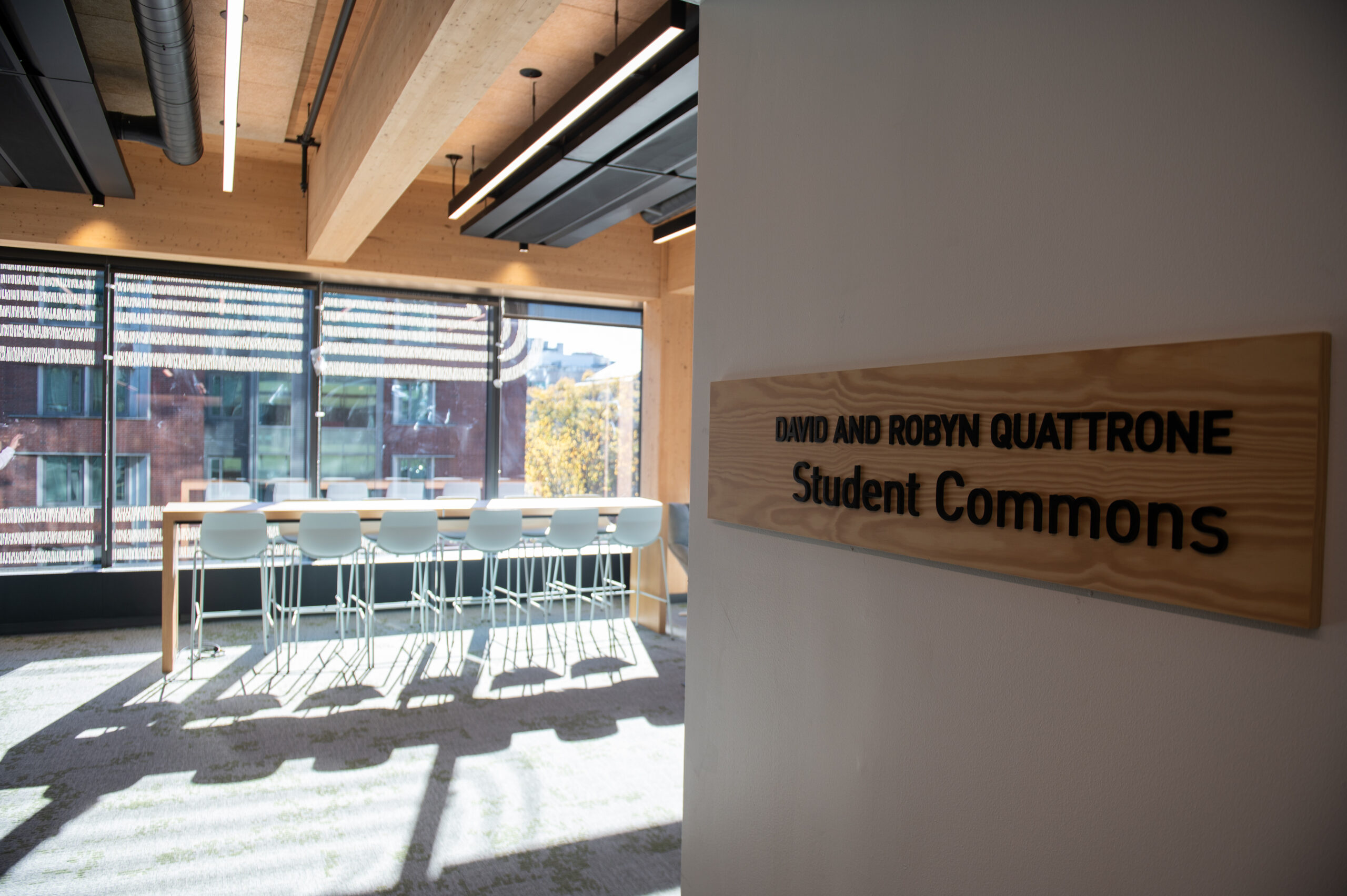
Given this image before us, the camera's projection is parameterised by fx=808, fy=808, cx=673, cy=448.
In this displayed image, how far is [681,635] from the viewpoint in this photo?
639cm

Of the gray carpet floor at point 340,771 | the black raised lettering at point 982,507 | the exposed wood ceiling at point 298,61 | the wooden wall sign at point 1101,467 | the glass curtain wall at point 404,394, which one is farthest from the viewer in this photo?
the glass curtain wall at point 404,394

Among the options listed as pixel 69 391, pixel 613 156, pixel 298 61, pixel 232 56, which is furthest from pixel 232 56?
pixel 69 391

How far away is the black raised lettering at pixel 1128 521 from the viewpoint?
1.14m

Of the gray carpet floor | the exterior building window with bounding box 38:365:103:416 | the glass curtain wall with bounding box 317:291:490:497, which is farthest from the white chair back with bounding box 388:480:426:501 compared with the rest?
the exterior building window with bounding box 38:365:103:416

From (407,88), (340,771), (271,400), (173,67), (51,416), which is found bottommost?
(340,771)

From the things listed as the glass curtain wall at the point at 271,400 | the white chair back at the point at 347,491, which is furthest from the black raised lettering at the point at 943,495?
the glass curtain wall at the point at 271,400

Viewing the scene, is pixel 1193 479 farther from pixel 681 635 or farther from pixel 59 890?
pixel 681 635

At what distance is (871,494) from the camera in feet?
5.14

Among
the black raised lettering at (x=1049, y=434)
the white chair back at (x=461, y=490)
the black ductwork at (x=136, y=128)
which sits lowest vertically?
the white chair back at (x=461, y=490)

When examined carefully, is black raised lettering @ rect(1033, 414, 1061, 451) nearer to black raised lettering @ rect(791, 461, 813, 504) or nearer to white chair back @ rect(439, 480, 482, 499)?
black raised lettering @ rect(791, 461, 813, 504)

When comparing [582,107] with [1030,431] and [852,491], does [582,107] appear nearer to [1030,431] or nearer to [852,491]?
[852,491]

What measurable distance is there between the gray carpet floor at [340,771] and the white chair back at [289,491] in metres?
1.40

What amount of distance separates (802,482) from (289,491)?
6.02 m

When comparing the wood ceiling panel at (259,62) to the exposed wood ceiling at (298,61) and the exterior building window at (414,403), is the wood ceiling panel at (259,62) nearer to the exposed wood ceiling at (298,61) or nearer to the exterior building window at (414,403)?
the exposed wood ceiling at (298,61)
